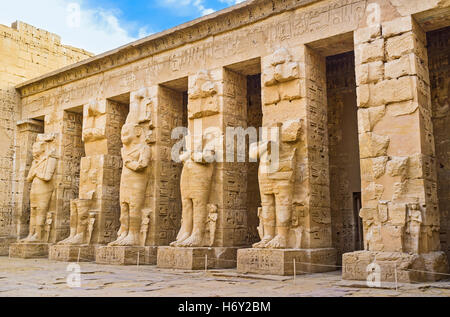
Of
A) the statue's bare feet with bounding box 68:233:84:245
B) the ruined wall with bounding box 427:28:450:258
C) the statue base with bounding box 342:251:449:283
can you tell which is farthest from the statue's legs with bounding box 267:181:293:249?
the statue's bare feet with bounding box 68:233:84:245

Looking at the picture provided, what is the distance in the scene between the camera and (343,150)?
33.6ft

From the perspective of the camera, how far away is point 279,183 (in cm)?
802

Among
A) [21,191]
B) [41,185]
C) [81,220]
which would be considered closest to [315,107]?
[81,220]

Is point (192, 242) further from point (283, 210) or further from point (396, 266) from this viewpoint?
point (396, 266)

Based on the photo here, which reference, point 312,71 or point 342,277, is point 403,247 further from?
point 312,71

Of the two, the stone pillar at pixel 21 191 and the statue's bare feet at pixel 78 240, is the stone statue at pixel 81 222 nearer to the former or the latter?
the statue's bare feet at pixel 78 240

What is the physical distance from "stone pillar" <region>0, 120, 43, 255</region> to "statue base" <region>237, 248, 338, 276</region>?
819 centimetres

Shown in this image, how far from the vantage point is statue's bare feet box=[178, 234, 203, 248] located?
29.6ft

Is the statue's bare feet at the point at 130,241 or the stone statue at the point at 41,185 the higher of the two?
the stone statue at the point at 41,185

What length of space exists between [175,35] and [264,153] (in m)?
3.90

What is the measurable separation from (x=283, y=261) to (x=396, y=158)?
234 cm

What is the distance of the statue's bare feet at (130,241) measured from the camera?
10.2m

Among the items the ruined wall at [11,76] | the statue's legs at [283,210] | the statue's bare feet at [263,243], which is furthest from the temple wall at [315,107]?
the ruined wall at [11,76]

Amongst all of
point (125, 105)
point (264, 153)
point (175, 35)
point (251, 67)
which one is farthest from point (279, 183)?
point (125, 105)
